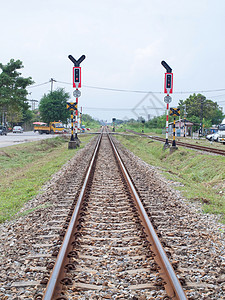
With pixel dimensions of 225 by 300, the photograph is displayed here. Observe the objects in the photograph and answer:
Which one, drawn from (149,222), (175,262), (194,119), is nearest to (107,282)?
(175,262)

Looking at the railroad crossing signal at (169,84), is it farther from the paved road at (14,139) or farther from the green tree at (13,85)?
the green tree at (13,85)

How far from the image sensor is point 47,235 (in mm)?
4434

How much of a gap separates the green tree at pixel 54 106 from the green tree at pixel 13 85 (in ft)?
31.4

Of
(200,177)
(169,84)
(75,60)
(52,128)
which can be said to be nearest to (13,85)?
(52,128)

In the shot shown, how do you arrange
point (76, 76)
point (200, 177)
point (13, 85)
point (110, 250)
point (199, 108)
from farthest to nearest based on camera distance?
point (199, 108)
point (13, 85)
point (76, 76)
point (200, 177)
point (110, 250)

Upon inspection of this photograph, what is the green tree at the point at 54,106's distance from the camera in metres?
50.1

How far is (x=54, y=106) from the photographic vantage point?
164 ft

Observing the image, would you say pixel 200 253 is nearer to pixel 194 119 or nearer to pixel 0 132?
pixel 0 132

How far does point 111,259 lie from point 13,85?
1563 inches

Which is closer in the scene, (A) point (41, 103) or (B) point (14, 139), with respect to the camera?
(B) point (14, 139)

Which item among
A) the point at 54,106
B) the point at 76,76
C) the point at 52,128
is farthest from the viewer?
the point at 54,106

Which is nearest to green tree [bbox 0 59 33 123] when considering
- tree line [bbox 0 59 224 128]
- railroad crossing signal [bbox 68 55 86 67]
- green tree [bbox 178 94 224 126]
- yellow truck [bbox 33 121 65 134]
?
tree line [bbox 0 59 224 128]

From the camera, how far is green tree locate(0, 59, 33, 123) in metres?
37.6

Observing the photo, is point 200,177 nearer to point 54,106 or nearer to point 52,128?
point 52,128
